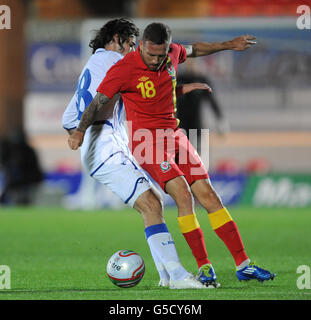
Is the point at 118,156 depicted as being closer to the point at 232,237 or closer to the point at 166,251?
the point at 166,251

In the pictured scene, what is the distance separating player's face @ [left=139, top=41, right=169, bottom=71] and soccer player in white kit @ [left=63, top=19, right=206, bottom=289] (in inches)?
17.8

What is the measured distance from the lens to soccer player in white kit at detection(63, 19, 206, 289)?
628cm

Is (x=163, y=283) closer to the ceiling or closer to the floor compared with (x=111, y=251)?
closer to the ceiling

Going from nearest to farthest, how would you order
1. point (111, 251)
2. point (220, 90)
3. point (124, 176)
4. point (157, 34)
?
1. point (157, 34)
2. point (124, 176)
3. point (111, 251)
4. point (220, 90)

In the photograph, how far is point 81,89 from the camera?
21.7 ft

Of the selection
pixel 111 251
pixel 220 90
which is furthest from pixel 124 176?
pixel 220 90

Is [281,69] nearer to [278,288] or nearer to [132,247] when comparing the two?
[132,247]

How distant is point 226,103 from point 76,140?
1284 cm

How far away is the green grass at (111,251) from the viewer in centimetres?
605

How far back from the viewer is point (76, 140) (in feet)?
20.2

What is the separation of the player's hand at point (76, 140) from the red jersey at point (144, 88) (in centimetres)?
37

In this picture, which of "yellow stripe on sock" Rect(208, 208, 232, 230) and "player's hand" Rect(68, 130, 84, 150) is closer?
"player's hand" Rect(68, 130, 84, 150)

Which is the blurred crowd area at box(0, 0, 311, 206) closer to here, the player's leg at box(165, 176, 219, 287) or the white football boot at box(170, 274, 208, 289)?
the player's leg at box(165, 176, 219, 287)

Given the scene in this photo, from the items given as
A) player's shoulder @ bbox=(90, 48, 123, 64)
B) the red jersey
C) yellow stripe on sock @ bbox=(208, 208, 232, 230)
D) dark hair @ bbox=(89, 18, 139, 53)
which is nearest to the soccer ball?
yellow stripe on sock @ bbox=(208, 208, 232, 230)
